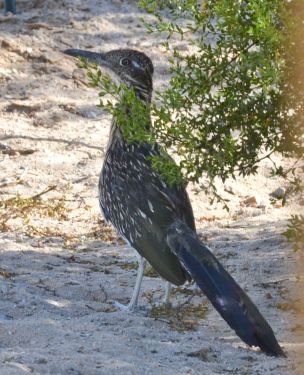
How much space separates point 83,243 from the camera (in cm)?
863

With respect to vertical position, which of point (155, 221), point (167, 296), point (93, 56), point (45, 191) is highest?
point (93, 56)

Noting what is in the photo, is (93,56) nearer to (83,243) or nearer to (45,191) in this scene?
(83,243)

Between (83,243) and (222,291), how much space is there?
8.54 ft

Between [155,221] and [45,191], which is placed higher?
[155,221]

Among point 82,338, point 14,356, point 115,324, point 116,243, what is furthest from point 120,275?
point 14,356

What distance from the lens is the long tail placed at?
5934 millimetres

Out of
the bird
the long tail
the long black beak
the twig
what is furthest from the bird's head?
the twig

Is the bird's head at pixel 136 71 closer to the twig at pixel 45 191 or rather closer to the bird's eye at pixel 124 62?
the bird's eye at pixel 124 62

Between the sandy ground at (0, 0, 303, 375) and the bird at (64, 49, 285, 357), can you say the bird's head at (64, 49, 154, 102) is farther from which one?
the sandy ground at (0, 0, 303, 375)

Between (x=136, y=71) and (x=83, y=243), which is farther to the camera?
(x=83, y=243)

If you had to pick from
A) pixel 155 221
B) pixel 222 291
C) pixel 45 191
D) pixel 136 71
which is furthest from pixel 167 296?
pixel 45 191

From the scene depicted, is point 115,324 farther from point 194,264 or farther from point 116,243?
point 116,243

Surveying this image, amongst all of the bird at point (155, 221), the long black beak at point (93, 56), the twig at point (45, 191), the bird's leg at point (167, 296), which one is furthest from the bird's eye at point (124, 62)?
the twig at point (45, 191)

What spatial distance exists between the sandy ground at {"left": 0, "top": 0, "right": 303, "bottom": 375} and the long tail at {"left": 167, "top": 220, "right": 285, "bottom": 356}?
0.14 metres
